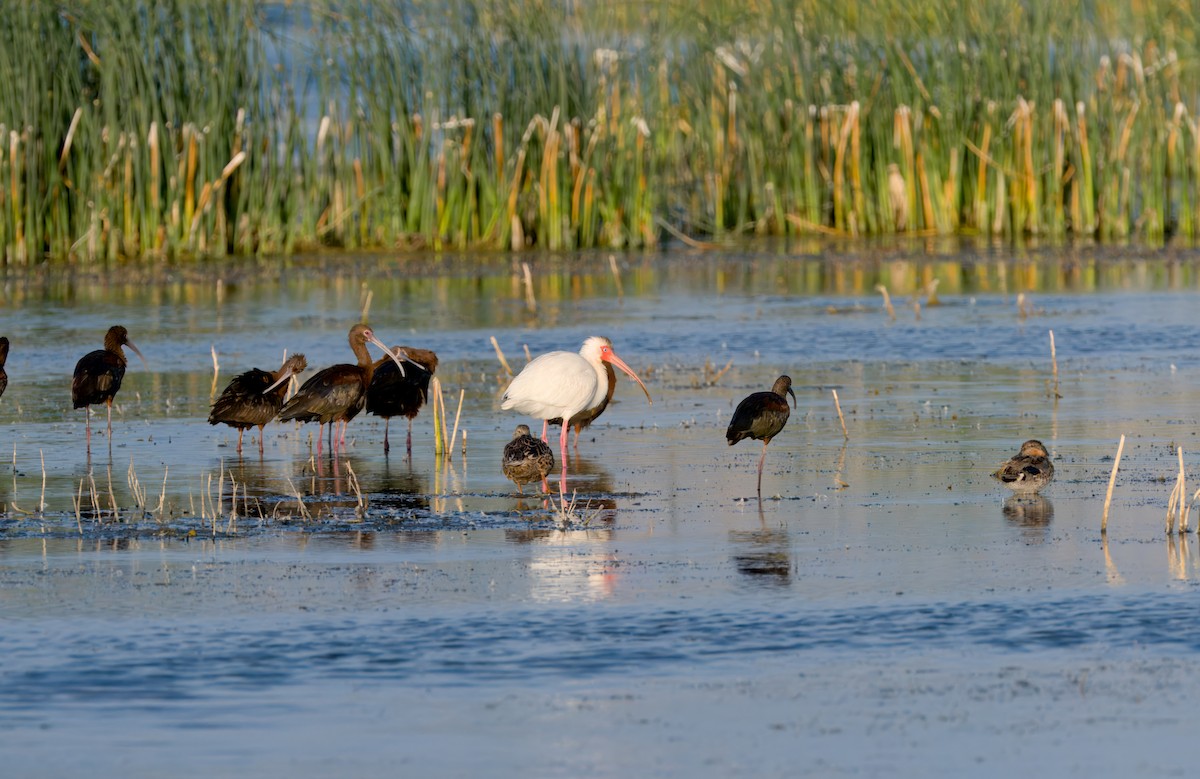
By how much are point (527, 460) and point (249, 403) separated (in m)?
2.38

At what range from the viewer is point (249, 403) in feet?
39.1

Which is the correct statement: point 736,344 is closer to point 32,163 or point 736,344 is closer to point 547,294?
point 547,294

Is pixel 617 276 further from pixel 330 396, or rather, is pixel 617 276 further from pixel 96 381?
pixel 330 396

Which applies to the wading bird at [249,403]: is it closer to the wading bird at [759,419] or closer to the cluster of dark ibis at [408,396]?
the cluster of dark ibis at [408,396]

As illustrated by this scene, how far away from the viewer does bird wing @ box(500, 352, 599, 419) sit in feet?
38.2

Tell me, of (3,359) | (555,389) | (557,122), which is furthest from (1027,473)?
(557,122)

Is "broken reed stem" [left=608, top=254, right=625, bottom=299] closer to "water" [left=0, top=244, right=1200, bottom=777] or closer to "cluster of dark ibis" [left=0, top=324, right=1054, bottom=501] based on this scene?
"water" [left=0, top=244, right=1200, bottom=777]

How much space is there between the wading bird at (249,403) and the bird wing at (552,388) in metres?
1.37

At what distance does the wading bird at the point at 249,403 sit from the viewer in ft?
39.0

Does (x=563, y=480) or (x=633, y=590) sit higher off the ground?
(x=563, y=480)

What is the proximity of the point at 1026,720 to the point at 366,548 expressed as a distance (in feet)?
11.7

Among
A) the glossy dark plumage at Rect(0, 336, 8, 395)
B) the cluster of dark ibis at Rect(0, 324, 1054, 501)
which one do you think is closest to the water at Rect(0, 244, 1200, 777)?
the cluster of dark ibis at Rect(0, 324, 1054, 501)

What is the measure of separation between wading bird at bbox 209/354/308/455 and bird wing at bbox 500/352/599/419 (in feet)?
4.50

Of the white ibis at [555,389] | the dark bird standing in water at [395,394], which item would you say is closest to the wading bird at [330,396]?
the dark bird standing in water at [395,394]
